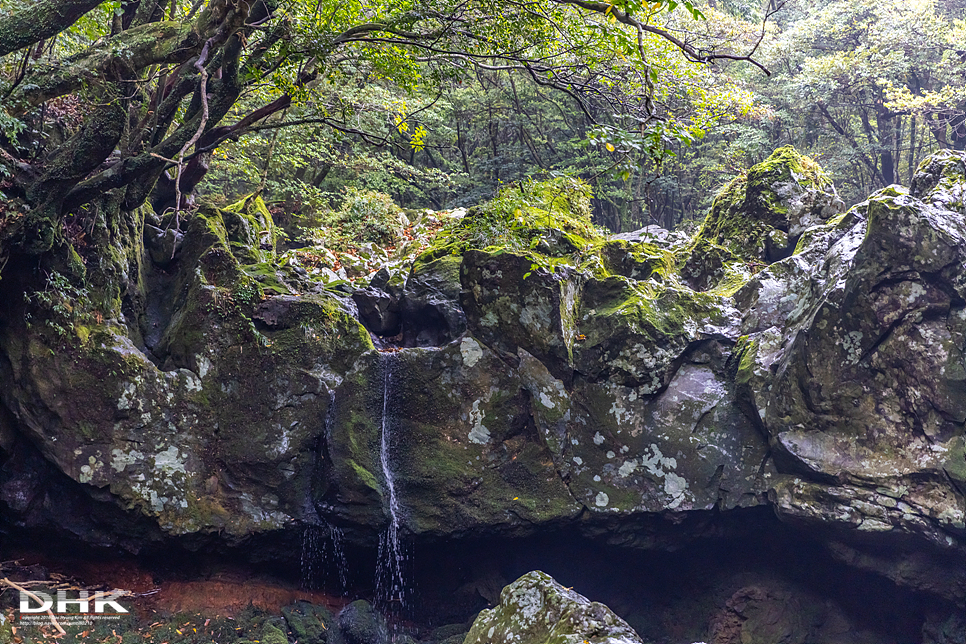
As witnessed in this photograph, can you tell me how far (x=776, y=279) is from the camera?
388 inches

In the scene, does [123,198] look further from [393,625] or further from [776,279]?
[776,279]

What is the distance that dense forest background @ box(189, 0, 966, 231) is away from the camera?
645 inches

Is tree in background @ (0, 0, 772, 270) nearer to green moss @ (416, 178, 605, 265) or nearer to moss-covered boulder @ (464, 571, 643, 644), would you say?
green moss @ (416, 178, 605, 265)

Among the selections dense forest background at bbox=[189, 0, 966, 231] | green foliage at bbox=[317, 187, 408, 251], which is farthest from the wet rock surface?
dense forest background at bbox=[189, 0, 966, 231]

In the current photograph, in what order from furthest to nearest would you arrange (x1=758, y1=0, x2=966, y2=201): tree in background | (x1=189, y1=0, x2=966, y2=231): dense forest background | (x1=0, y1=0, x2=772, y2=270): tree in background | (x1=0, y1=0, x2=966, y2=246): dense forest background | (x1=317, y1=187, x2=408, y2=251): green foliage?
(x1=758, y1=0, x2=966, y2=201): tree in background
(x1=189, y1=0, x2=966, y2=231): dense forest background
(x1=317, y1=187, x2=408, y2=251): green foliage
(x1=0, y1=0, x2=966, y2=246): dense forest background
(x1=0, y1=0, x2=772, y2=270): tree in background

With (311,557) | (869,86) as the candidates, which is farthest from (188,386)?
(869,86)

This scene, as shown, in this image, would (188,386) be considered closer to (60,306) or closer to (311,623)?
(60,306)

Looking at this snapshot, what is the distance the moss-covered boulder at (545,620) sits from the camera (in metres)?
5.34

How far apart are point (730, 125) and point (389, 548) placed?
17.0 metres

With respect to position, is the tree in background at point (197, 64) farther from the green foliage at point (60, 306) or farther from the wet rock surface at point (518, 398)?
the wet rock surface at point (518, 398)

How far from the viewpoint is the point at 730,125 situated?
62.2ft

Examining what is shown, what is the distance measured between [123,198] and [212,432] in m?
3.69

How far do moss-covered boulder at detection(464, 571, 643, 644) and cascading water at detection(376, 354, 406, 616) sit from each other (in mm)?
2265

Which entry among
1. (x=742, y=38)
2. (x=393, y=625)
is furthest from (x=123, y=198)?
(x=742, y=38)
